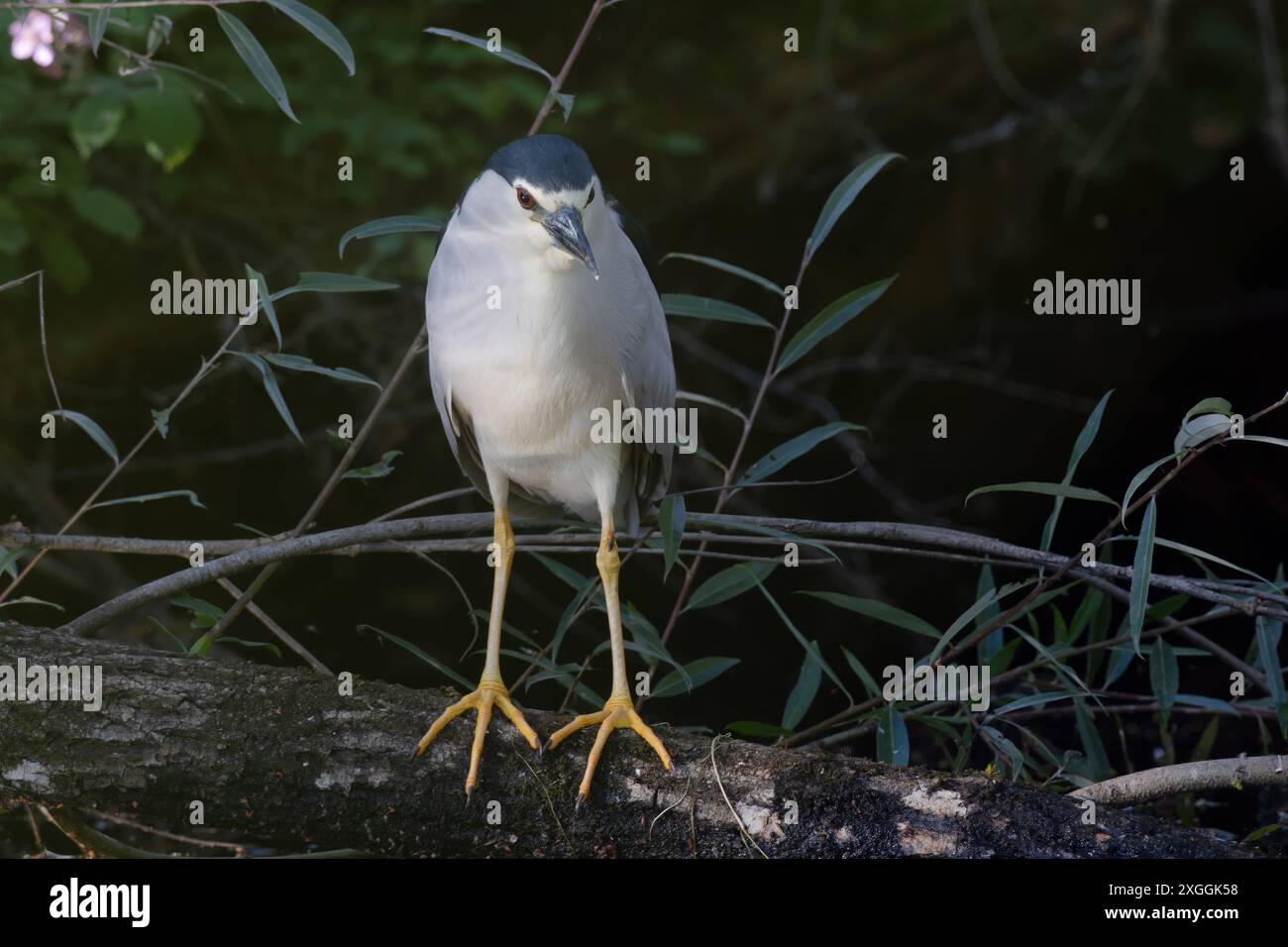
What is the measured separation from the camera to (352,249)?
2953 mm

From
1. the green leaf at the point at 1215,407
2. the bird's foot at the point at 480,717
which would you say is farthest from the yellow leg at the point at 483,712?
the green leaf at the point at 1215,407

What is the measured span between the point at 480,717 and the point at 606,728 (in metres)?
0.12

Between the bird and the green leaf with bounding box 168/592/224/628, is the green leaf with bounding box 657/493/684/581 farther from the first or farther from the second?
the green leaf with bounding box 168/592/224/628

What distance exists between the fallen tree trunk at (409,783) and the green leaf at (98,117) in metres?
1.06

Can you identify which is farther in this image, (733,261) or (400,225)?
(733,261)

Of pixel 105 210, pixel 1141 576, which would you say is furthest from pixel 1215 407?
pixel 105 210

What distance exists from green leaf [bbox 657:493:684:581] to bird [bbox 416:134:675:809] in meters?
0.15

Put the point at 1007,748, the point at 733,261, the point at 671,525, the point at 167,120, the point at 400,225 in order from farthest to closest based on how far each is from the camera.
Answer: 1. the point at 733,261
2. the point at 167,120
3. the point at 400,225
4. the point at 1007,748
5. the point at 671,525

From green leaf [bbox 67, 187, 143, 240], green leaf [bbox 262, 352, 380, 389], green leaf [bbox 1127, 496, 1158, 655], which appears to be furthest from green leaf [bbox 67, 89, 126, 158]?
green leaf [bbox 1127, 496, 1158, 655]

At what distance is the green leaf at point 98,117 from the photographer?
6.60ft

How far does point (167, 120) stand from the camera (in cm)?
202

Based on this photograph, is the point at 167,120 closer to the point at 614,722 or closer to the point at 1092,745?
the point at 614,722

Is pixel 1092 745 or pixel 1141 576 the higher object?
pixel 1141 576

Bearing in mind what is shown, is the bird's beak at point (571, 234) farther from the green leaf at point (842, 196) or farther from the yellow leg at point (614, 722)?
the yellow leg at point (614, 722)
